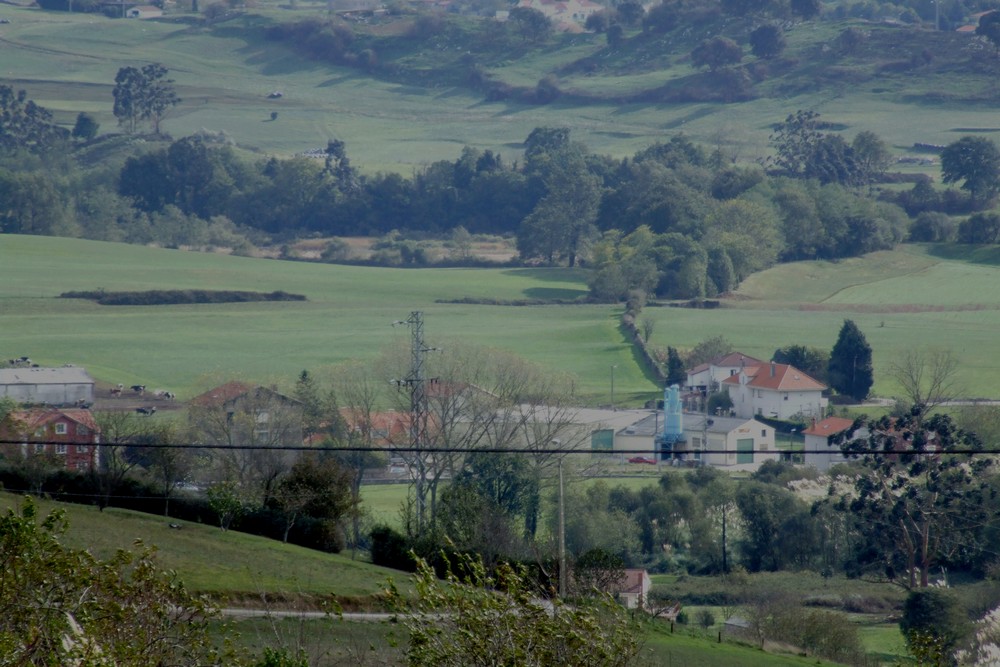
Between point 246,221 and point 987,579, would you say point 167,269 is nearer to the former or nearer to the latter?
point 246,221

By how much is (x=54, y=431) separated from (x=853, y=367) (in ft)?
74.9

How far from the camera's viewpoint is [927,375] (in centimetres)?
4534

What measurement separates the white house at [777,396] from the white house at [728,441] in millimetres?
2983

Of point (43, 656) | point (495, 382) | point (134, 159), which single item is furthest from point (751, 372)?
point (134, 159)

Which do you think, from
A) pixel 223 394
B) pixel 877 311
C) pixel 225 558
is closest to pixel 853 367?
pixel 877 311

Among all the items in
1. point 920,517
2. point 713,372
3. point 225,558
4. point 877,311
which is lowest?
point 920,517

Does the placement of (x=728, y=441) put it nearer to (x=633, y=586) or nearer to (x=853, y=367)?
(x=853, y=367)

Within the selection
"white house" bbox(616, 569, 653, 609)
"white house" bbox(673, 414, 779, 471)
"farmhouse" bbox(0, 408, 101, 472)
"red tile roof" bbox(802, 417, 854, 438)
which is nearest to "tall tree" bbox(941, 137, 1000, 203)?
"red tile roof" bbox(802, 417, 854, 438)

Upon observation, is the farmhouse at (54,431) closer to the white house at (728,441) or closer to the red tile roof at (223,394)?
the red tile roof at (223,394)

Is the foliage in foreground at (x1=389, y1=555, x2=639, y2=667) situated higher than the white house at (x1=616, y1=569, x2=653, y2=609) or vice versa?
the foliage in foreground at (x1=389, y1=555, x2=639, y2=667)

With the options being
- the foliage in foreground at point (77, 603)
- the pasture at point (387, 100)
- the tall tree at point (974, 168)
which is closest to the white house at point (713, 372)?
the foliage in foreground at point (77, 603)

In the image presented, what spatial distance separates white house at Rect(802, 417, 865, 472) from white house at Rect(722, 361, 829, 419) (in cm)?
190

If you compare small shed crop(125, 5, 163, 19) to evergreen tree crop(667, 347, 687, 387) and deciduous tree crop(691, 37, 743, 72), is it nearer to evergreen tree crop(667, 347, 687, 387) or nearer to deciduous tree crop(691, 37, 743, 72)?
deciduous tree crop(691, 37, 743, 72)

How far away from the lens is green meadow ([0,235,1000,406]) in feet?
154
